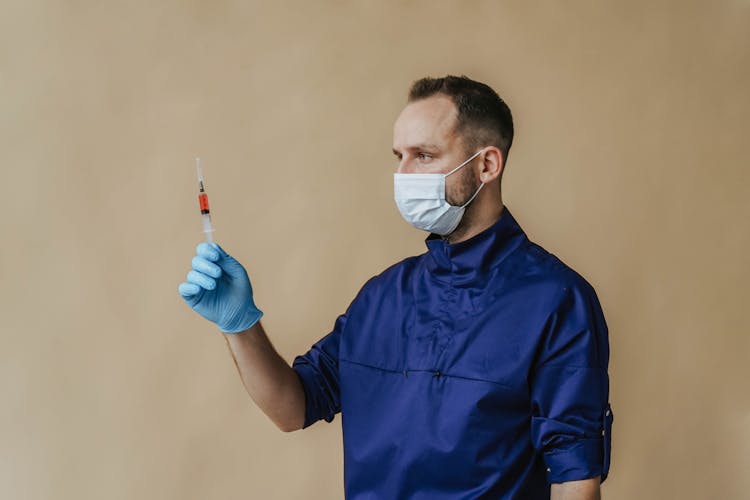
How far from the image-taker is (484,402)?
151 cm

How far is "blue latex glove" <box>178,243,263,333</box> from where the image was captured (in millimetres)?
1544

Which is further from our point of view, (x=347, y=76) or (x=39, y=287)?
(x=347, y=76)

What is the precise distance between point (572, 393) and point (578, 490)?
0.16 meters

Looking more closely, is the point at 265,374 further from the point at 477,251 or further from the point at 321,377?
the point at 477,251

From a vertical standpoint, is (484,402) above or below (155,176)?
below

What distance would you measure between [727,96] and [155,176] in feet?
6.34

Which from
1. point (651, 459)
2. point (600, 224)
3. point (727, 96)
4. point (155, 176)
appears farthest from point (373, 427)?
point (727, 96)

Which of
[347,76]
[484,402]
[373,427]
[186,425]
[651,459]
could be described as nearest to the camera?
[484,402]

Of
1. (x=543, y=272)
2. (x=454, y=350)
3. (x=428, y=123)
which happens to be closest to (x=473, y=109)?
(x=428, y=123)

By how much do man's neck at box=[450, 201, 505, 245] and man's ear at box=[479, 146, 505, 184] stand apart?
0.22 ft

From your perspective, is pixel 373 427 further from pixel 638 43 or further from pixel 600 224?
pixel 638 43

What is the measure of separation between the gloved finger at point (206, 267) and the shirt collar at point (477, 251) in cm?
42

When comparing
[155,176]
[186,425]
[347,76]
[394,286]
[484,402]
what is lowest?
[186,425]

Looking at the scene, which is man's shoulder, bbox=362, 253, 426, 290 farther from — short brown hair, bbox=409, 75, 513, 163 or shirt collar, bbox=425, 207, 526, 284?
short brown hair, bbox=409, 75, 513, 163
